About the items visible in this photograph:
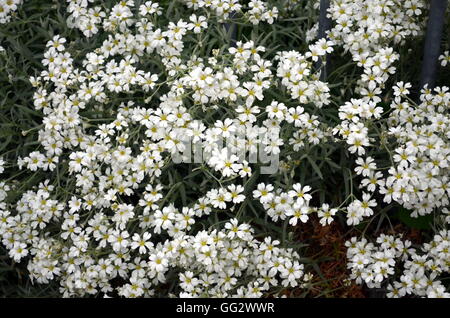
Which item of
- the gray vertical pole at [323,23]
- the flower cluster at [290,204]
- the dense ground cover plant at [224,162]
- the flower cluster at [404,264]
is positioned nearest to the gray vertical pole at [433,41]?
the dense ground cover plant at [224,162]

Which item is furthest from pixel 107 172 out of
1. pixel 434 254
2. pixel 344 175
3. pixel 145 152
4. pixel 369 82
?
pixel 434 254

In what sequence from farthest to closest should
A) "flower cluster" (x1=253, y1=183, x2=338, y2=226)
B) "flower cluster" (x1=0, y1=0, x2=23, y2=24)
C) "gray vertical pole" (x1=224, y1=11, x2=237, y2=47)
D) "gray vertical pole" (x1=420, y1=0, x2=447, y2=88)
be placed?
"flower cluster" (x1=0, y1=0, x2=23, y2=24)
"gray vertical pole" (x1=224, y1=11, x2=237, y2=47)
"gray vertical pole" (x1=420, y1=0, x2=447, y2=88)
"flower cluster" (x1=253, y1=183, x2=338, y2=226)

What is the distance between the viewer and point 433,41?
10.8ft

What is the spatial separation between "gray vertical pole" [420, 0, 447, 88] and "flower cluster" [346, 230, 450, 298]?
855 millimetres

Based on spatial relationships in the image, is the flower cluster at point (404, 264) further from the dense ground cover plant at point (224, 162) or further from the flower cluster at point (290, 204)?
the flower cluster at point (290, 204)

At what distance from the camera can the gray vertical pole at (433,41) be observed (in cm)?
325

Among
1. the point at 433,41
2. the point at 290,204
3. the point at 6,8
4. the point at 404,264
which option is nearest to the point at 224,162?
the point at 290,204

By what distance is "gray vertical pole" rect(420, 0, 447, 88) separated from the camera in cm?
325

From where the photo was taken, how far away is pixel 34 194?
10.6 feet

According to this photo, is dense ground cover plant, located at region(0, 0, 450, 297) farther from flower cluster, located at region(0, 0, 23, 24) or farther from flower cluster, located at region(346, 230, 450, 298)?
flower cluster, located at region(0, 0, 23, 24)

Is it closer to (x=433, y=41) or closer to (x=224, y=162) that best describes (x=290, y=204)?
(x=224, y=162)

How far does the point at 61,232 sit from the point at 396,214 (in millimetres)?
1674

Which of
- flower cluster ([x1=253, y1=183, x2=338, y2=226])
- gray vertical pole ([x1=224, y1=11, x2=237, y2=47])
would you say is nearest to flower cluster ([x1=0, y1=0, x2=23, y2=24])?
gray vertical pole ([x1=224, y1=11, x2=237, y2=47])

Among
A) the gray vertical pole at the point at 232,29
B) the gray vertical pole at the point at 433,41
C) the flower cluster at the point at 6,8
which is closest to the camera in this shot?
the gray vertical pole at the point at 433,41
